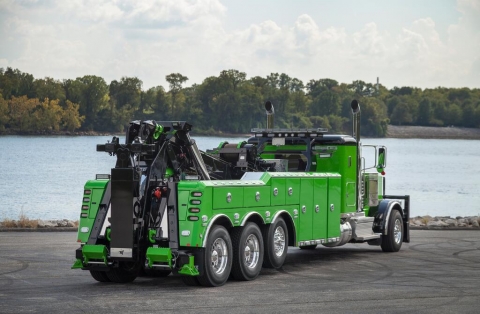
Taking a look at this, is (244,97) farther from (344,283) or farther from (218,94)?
(344,283)

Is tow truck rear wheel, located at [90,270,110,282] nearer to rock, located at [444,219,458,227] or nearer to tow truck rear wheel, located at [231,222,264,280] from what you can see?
tow truck rear wheel, located at [231,222,264,280]

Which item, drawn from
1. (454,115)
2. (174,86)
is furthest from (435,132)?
(174,86)

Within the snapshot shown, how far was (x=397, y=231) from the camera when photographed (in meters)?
21.1

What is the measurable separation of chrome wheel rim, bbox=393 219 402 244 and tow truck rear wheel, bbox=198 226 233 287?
6.80 m

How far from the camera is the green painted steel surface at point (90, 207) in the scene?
48.6ft

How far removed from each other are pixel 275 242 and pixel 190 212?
2.63 metres

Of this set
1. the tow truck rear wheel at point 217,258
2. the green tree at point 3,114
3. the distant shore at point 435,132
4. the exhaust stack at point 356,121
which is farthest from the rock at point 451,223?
the distant shore at point 435,132

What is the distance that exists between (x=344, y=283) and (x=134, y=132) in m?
4.00

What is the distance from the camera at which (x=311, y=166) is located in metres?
19.1

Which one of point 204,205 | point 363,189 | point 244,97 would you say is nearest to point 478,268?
point 363,189

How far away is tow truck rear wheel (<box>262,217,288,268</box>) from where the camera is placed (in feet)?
52.8

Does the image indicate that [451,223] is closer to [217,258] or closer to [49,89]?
[217,258]

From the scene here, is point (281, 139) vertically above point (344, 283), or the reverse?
point (281, 139)

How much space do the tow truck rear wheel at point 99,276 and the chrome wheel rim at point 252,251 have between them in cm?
220
